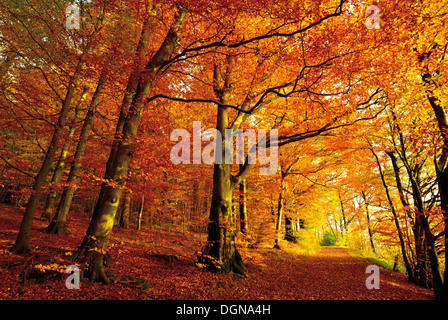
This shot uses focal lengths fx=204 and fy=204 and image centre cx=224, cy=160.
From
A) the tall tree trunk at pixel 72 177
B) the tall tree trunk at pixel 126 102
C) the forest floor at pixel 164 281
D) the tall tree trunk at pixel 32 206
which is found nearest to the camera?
the forest floor at pixel 164 281

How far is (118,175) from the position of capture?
5.29 metres

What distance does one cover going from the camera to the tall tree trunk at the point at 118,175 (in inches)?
193

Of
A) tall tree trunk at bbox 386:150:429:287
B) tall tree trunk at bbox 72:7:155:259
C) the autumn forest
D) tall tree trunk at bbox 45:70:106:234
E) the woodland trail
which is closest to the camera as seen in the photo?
the autumn forest

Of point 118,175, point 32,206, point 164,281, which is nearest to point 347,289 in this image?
point 164,281

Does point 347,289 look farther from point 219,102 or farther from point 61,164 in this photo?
point 61,164

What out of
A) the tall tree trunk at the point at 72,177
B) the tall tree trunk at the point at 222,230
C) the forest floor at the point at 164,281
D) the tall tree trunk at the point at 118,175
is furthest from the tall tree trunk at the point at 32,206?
the tall tree trunk at the point at 222,230

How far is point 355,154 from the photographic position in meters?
13.7

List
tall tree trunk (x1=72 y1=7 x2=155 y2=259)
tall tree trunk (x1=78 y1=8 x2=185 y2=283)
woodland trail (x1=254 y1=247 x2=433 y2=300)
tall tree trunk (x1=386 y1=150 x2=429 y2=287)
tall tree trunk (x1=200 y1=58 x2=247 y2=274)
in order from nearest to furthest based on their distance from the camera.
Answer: tall tree trunk (x1=78 y1=8 x2=185 y2=283) → tall tree trunk (x1=72 y1=7 x2=155 y2=259) → woodland trail (x1=254 y1=247 x2=433 y2=300) → tall tree trunk (x1=200 y1=58 x2=247 y2=274) → tall tree trunk (x1=386 y1=150 x2=429 y2=287)

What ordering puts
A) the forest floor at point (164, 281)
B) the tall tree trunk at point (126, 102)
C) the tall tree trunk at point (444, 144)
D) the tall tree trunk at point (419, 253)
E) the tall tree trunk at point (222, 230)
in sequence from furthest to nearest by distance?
the tall tree trunk at point (419, 253), the tall tree trunk at point (222, 230), the tall tree trunk at point (444, 144), the tall tree trunk at point (126, 102), the forest floor at point (164, 281)

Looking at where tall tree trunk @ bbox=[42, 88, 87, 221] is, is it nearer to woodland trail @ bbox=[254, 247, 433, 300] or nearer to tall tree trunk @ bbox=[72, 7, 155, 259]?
tall tree trunk @ bbox=[72, 7, 155, 259]

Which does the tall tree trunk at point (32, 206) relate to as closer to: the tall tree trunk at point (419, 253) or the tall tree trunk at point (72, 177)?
the tall tree trunk at point (72, 177)

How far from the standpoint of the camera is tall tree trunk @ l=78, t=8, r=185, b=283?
4.90 m

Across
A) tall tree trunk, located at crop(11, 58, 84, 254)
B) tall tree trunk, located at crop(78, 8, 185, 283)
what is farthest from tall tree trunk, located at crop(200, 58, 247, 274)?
tall tree trunk, located at crop(11, 58, 84, 254)
